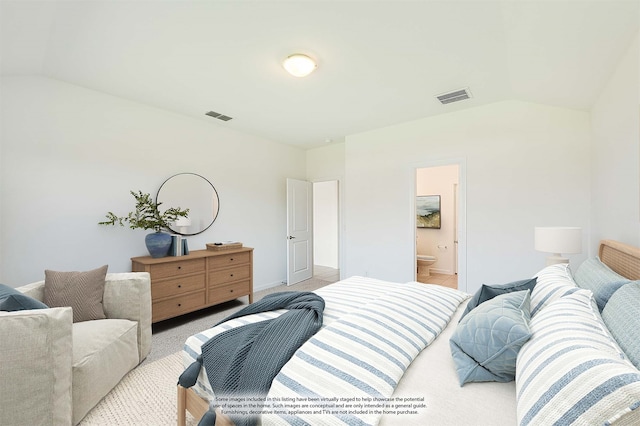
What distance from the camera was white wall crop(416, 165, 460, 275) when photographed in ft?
18.2

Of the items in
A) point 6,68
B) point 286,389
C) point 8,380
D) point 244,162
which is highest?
point 6,68

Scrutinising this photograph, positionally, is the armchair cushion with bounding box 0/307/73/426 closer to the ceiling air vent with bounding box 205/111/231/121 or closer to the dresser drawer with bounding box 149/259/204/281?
the dresser drawer with bounding box 149/259/204/281

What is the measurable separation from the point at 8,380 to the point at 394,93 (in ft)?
11.8

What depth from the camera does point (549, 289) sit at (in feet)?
4.44

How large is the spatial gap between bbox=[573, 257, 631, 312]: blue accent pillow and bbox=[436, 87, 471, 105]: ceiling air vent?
2.03 metres

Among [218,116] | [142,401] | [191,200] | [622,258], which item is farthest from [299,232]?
[622,258]

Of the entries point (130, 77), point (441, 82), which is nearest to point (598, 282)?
point (441, 82)

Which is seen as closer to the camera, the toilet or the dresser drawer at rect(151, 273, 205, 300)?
the dresser drawer at rect(151, 273, 205, 300)

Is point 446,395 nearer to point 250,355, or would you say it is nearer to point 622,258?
point 250,355

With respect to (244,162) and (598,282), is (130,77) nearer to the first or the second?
(244,162)

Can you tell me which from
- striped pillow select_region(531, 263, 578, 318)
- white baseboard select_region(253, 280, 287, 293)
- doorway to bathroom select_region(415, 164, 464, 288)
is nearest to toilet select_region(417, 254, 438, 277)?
doorway to bathroom select_region(415, 164, 464, 288)

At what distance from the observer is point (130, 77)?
262cm

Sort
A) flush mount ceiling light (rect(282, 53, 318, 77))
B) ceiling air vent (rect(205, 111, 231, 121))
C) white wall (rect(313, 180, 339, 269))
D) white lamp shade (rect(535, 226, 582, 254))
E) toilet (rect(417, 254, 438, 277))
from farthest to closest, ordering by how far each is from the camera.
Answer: white wall (rect(313, 180, 339, 269)), toilet (rect(417, 254, 438, 277)), ceiling air vent (rect(205, 111, 231, 121)), white lamp shade (rect(535, 226, 582, 254)), flush mount ceiling light (rect(282, 53, 318, 77))

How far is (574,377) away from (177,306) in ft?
10.8
